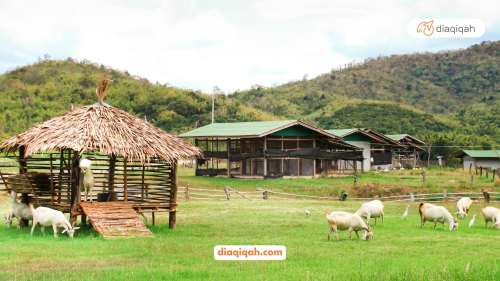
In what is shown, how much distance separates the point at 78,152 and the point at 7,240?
11.0 feet

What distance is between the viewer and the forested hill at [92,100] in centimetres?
6519

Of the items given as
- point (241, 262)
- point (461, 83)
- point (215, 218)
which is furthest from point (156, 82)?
point (241, 262)

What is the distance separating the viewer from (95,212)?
50.8 ft

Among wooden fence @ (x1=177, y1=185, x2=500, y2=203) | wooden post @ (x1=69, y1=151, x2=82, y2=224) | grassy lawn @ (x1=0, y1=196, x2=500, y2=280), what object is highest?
wooden post @ (x1=69, y1=151, x2=82, y2=224)

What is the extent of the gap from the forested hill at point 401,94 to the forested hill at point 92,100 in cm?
1610

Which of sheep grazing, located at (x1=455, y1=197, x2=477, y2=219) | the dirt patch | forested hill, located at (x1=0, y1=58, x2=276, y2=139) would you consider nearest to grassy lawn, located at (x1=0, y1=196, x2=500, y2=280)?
sheep grazing, located at (x1=455, y1=197, x2=477, y2=219)

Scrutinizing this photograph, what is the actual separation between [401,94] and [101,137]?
97.9 meters

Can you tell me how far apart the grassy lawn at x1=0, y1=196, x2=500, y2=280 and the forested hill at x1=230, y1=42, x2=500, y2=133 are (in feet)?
198

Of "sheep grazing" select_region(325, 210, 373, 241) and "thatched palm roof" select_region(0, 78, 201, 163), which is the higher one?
"thatched palm roof" select_region(0, 78, 201, 163)

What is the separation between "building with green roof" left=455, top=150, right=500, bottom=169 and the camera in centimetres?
4984

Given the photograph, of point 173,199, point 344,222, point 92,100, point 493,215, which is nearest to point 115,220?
point 173,199

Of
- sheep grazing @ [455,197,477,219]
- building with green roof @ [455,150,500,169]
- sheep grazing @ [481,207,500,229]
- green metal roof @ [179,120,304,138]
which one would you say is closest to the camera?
sheep grazing @ [481,207,500,229]

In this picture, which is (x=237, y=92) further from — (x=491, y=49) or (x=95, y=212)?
(x=95, y=212)

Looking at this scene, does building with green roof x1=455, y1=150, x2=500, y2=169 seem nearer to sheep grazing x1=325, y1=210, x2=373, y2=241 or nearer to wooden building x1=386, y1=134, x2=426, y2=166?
wooden building x1=386, y1=134, x2=426, y2=166
